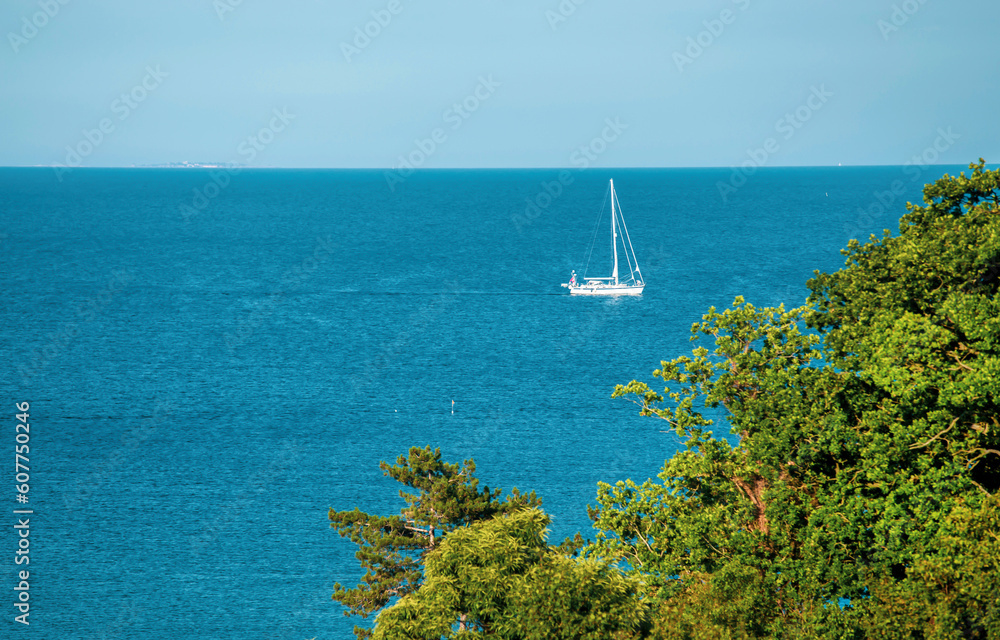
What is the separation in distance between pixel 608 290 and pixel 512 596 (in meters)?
130

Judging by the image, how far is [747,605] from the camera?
2306cm

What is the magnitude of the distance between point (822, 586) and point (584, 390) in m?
70.0

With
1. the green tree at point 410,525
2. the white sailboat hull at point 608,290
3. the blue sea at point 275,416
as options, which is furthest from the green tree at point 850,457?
the white sailboat hull at point 608,290

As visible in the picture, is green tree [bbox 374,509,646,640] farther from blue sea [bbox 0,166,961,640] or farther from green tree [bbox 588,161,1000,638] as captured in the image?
blue sea [bbox 0,166,961,640]

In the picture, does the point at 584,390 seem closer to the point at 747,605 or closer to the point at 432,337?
the point at 432,337

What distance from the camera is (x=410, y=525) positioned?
33969 millimetres

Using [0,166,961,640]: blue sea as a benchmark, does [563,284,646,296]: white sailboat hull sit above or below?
above

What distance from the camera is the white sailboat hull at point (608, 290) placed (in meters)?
147

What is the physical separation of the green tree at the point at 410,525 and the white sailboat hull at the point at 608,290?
114 meters

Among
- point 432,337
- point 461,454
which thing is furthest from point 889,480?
point 432,337

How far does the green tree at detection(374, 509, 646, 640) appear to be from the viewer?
18922mm

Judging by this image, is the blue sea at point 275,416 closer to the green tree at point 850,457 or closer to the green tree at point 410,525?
the green tree at point 410,525

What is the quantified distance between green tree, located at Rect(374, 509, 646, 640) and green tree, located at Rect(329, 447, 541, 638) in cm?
1222

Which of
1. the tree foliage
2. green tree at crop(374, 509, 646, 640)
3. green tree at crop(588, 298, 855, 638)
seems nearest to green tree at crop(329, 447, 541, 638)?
the tree foliage
